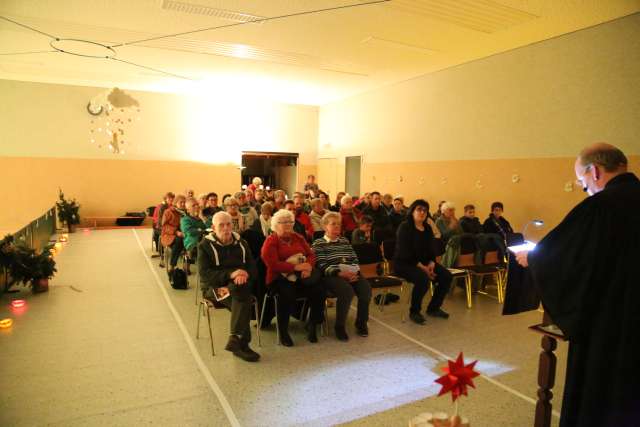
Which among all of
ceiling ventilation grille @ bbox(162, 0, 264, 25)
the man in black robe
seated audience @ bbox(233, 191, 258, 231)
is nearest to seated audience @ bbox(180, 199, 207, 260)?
seated audience @ bbox(233, 191, 258, 231)

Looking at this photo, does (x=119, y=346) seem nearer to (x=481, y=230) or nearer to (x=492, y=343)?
(x=492, y=343)

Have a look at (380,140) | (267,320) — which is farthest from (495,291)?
(380,140)

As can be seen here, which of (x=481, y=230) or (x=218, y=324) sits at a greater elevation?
(x=481, y=230)

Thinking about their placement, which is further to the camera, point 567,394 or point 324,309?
point 324,309

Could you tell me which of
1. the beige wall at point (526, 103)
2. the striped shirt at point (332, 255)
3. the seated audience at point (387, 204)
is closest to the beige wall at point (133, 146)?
the beige wall at point (526, 103)

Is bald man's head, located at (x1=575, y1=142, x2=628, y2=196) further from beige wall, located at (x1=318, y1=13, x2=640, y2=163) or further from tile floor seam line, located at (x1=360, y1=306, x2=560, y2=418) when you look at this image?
beige wall, located at (x1=318, y1=13, x2=640, y2=163)

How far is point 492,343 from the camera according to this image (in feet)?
12.6

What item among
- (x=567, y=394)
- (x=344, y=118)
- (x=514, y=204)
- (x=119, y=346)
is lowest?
(x=119, y=346)

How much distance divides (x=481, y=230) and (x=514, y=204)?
1.09 metres

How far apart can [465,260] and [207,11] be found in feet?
16.0

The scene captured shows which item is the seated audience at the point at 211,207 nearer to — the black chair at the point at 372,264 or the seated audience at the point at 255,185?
the seated audience at the point at 255,185

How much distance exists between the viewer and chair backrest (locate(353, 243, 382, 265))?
4.53 m

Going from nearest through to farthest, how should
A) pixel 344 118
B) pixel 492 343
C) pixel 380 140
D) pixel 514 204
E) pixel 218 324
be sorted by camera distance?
pixel 492 343 → pixel 218 324 → pixel 514 204 → pixel 380 140 → pixel 344 118

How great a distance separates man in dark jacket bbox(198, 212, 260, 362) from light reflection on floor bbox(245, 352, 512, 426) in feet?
1.91
